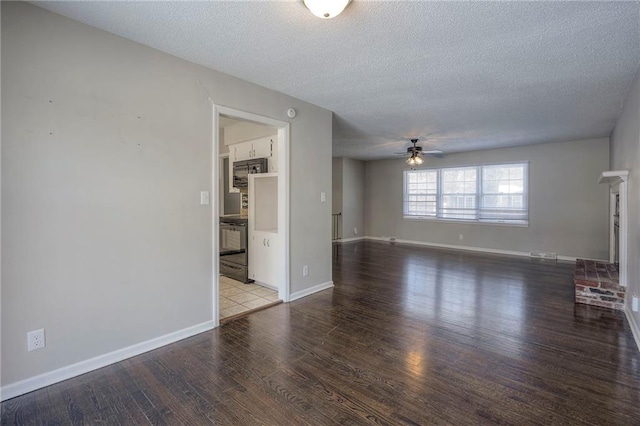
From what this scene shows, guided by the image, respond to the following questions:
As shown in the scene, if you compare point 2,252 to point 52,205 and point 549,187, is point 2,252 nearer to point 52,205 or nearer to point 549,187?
point 52,205

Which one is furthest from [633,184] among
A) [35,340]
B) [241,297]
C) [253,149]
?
[35,340]

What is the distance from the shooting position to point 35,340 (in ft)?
6.91

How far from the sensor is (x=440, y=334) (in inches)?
117

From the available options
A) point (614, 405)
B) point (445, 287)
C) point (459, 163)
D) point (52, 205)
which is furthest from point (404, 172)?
point (52, 205)

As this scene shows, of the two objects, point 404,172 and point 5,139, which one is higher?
point 404,172

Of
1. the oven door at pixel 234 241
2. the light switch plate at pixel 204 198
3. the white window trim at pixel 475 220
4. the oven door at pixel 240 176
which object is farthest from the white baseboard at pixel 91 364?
the white window trim at pixel 475 220

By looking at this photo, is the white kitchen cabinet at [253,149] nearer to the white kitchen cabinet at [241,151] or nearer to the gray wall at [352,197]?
the white kitchen cabinet at [241,151]

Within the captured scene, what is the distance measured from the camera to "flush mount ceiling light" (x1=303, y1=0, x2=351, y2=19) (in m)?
1.87

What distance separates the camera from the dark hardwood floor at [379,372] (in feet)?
6.17

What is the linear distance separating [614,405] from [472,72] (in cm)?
280

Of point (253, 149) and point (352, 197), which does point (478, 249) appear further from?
point (253, 149)

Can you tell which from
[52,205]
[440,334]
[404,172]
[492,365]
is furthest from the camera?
[404,172]

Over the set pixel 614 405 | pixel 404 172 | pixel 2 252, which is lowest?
pixel 614 405

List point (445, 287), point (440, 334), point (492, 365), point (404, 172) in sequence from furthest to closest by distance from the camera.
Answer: point (404, 172), point (445, 287), point (440, 334), point (492, 365)
